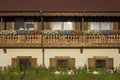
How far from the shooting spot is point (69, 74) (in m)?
25.2

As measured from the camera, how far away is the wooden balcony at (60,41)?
27812 mm

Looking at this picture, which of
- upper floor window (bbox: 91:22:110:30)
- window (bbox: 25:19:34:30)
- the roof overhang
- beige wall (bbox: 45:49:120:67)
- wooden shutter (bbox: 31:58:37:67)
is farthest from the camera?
window (bbox: 25:19:34:30)

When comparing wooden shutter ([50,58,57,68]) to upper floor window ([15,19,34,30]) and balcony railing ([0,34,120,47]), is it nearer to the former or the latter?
balcony railing ([0,34,120,47])

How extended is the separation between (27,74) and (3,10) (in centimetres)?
676

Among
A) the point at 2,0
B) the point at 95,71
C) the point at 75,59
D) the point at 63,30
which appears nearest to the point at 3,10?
the point at 2,0

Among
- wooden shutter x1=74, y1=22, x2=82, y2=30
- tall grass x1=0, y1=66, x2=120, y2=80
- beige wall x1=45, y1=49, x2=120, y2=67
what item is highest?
wooden shutter x1=74, y1=22, x2=82, y2=30

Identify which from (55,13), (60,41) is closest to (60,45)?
(60,41)

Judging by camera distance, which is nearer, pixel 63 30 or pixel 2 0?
pixel 63 30

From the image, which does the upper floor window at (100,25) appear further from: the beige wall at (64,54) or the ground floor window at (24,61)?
the ground floor window at (24,61)

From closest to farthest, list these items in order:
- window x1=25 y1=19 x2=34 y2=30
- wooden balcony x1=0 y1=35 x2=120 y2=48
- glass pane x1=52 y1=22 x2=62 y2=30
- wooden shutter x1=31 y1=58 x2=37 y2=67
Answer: wooden balcony x1=0 y1=35 x2=120 y2=48 < wooden shutter x1=31 y1=58 x2=37 y2=67 < glass pane x1=52 y1=22 x2=62 y2=30 < window x1=25 y1=19 x2=34 y2=30

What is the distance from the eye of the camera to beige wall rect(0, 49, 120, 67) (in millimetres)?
28547

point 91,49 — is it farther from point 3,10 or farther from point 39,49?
point 3,10

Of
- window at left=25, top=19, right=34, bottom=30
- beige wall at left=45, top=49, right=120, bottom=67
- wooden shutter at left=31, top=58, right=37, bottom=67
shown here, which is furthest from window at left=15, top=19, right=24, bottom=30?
beige wall at left=45, top=49, right=120, bottom=67

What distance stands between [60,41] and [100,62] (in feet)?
13.3
